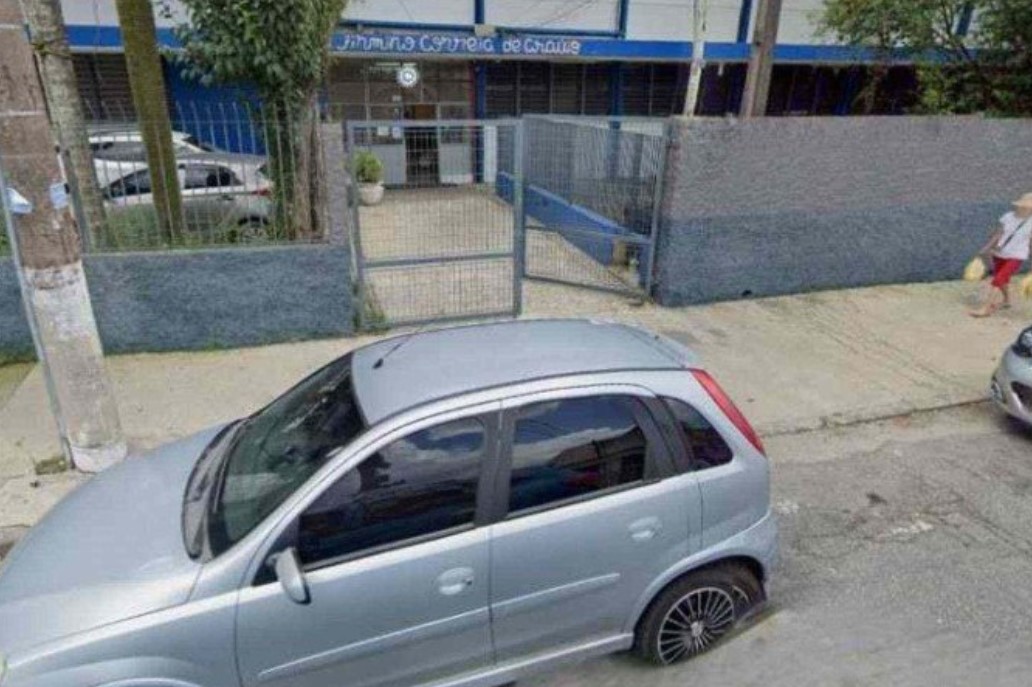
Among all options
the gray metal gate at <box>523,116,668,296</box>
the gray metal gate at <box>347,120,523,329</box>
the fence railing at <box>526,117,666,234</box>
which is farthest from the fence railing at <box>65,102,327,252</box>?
the fence railing at <box>526,117,666,234</box>

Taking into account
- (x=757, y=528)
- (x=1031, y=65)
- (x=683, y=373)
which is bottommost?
(x=757, y=528)

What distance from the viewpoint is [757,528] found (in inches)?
117

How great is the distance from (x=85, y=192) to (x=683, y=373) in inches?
211

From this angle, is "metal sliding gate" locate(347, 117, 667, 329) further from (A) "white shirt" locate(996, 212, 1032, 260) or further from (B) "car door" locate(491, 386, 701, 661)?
(B) "car door" locate(491, 386, 701, 661)

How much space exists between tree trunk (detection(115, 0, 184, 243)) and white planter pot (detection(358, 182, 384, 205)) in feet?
6.27

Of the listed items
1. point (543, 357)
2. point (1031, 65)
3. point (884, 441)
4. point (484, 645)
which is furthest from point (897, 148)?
point (484, 645)

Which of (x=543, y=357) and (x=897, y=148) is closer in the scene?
(x=543, y=357)

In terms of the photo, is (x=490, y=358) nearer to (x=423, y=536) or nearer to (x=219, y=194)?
(x=423, y=536)

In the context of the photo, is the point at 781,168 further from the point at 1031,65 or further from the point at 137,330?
the point at 137,330

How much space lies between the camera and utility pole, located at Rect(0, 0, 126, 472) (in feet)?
11.9

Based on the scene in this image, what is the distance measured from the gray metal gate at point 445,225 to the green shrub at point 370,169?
2.66 feet

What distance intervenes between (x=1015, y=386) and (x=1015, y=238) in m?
3.14

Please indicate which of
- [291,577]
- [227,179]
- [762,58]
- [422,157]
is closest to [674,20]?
[762,58]

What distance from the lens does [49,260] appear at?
385 centimetres
